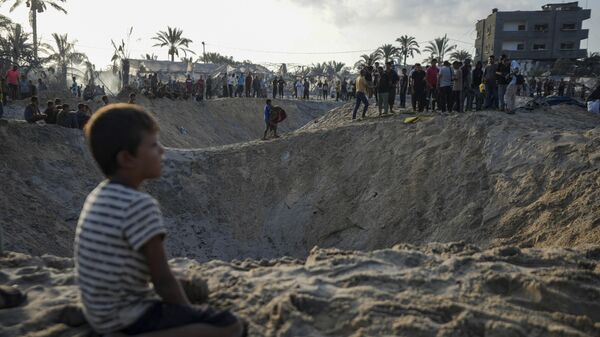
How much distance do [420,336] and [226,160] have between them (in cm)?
1180

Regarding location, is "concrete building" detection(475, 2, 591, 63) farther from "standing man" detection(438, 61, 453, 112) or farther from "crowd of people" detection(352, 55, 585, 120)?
"standing man" detection(438, 61, 453, 112)

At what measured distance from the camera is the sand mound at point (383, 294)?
10.0ft

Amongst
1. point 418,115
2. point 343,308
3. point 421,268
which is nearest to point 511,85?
point 418,115

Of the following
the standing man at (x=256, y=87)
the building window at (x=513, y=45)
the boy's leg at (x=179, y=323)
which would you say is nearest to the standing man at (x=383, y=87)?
the boy's leg at (x=179, y=323)

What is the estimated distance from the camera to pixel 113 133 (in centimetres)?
234

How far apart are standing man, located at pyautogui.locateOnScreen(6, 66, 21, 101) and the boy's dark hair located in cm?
1965

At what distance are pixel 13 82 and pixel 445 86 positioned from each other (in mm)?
16958

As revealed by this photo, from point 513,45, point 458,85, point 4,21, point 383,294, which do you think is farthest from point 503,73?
point 513,45

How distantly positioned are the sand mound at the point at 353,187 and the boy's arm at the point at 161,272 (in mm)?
6502

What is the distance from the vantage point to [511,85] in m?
13.4

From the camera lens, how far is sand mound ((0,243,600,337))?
120 inches

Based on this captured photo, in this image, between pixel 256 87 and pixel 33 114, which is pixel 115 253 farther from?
pixel 256 87

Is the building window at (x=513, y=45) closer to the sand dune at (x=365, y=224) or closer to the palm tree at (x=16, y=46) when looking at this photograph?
the sand dune at (x=365, y=224)

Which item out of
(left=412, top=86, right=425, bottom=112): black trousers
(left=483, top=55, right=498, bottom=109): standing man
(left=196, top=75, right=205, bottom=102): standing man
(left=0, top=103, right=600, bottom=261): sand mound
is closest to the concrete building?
(left=196, top=75, right=205, bottom=102): standing man
